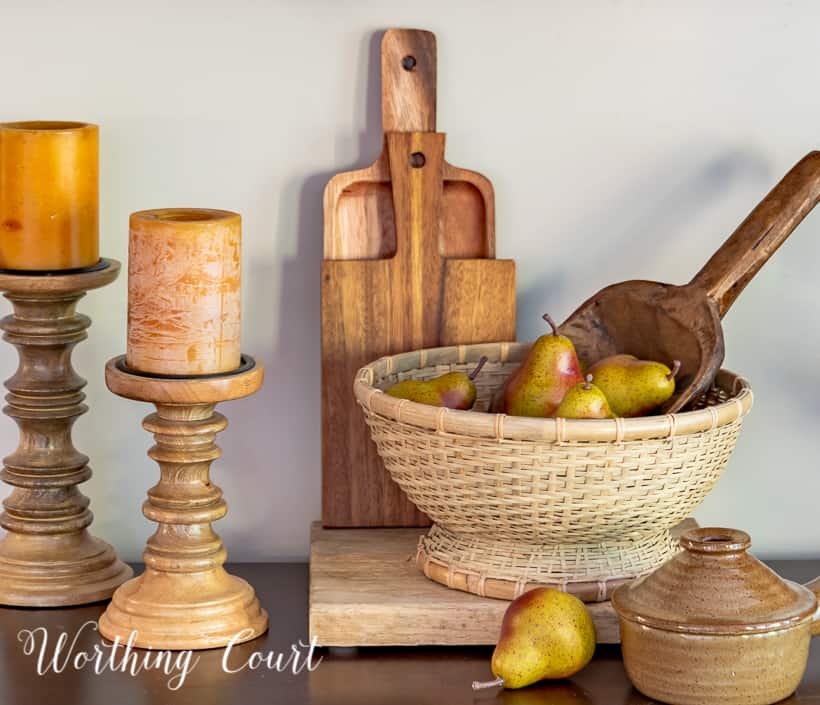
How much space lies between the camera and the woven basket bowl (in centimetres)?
94

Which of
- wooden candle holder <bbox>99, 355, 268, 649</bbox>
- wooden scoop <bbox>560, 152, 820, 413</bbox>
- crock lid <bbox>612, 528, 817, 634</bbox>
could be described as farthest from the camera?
wooden scoop <bbox>560, 152, 820, 413</bbox>

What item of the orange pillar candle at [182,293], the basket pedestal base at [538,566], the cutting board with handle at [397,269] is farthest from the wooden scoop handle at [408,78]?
the basket pedestal base at [538,566]

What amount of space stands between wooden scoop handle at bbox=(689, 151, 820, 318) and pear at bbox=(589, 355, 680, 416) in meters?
0.09

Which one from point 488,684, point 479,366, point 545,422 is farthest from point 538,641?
point 479,366

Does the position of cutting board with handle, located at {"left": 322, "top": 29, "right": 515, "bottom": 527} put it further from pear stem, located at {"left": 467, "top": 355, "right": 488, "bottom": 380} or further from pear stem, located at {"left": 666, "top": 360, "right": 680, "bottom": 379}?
pear stem, located at {"left": 666, "top": 360, "right": 680, "bottom": 379}

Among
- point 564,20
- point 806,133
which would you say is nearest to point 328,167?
point 564,20

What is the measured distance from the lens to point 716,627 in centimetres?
88

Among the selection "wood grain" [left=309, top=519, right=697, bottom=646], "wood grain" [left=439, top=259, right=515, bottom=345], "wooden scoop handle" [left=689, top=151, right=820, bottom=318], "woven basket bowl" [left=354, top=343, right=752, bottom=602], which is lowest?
"wood grain" [left=309, top=519, right=697, bottom=646]

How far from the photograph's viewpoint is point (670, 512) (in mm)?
998

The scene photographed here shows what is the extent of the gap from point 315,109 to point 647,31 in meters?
0.28

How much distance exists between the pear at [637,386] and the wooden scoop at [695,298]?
0.11 ft

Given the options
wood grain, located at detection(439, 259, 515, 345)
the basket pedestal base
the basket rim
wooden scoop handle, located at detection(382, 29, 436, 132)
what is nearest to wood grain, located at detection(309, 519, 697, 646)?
the basket pedestal base

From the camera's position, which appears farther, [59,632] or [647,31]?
[647,31]

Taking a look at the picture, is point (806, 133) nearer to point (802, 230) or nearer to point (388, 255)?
point (802, 230)
